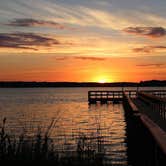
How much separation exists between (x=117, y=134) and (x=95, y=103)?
40094mm

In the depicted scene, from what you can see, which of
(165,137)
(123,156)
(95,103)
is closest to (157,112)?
(123,156)

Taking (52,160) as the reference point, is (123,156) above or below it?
below

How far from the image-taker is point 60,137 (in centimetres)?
2389

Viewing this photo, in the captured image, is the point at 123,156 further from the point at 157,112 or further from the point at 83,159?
the point at 83,159

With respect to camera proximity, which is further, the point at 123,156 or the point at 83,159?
the point at 123,156

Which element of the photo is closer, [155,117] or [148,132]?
[148,132]

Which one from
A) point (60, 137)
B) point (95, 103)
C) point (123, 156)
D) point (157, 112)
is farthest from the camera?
point (95, 103)

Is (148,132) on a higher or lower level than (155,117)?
higher

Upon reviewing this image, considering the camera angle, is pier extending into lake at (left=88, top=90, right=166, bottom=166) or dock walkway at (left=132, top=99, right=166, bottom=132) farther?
dock walkway at (left=132, top=99, right=166, bottom=132)

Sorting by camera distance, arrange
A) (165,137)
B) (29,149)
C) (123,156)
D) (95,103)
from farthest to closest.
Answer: (95,103), (123,156), (29,149), (165,137)

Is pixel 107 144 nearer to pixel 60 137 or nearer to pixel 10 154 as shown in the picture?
pixel 60 137

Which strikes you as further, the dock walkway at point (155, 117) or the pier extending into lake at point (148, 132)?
the dock walkway at point (155, 117)

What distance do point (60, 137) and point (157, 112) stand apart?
20.9 feet

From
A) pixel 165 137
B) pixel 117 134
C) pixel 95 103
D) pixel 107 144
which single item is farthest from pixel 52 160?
pixel 95 103
